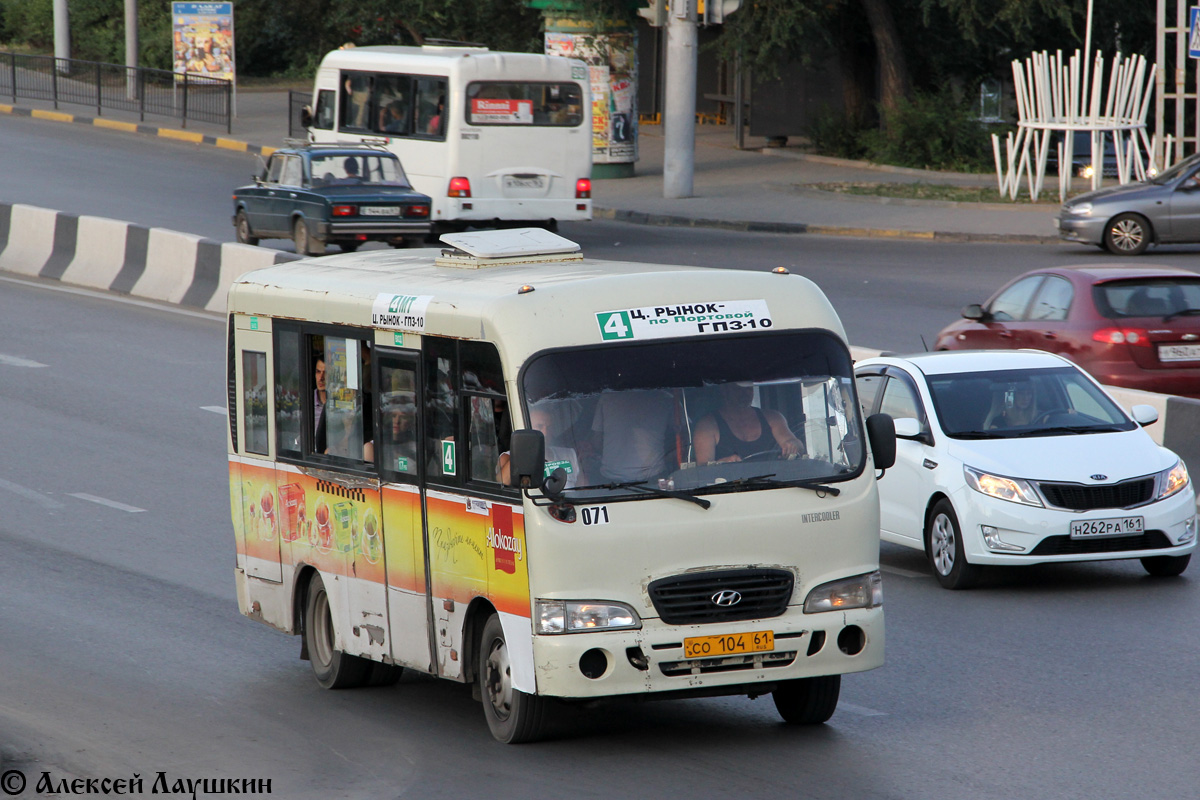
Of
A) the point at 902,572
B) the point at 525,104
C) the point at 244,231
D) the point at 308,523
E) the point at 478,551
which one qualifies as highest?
the point at 525,104

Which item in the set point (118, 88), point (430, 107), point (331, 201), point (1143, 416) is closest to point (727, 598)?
point (1143, 416)

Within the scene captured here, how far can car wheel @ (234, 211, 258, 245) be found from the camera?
26.2m

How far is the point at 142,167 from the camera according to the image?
36.3m

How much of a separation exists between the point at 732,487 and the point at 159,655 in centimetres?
372

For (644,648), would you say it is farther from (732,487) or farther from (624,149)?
(624,149)

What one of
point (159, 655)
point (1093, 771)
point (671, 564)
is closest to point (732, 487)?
point (671, 564)

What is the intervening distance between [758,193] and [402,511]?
87.7 ft

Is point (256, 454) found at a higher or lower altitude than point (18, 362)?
higher

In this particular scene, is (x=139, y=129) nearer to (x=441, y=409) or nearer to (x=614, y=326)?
(x=441, y=409)

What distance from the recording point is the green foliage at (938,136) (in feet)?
119

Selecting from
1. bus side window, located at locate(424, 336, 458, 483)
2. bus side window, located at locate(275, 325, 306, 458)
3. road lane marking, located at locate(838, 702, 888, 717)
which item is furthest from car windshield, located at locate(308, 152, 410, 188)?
road lane marking, located at locate(838, 702, 888, 717)

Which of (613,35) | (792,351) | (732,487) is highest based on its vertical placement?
→ (613,35)

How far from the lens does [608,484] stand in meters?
7.48

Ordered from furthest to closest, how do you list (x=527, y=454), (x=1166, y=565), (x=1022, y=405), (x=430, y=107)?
1. (x=430, y=107)
2. (x=1022, y=405)
3. (x=1166, y=565)
4. (x=527, y=454)
